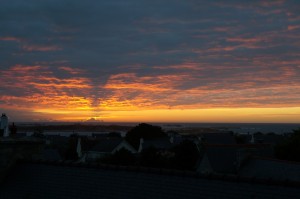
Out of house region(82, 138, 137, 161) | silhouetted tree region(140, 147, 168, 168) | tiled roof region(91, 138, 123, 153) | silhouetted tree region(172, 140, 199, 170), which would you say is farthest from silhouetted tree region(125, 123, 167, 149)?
silhouetted tree region(140, 147, 168, 168)

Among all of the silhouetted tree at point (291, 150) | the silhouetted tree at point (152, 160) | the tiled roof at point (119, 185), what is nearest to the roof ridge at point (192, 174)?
the tiled roof at point (119, 185)

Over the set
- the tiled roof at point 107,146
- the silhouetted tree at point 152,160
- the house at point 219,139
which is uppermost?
the house at point 219,139

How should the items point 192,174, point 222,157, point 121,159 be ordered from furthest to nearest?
A: point 121,159
point 222,157
point 192,174

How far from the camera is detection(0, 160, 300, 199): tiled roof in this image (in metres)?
9.44

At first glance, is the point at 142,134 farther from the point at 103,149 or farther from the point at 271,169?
the point at 271,169

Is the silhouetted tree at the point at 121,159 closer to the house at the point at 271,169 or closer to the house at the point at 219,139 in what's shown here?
the house at the point at 271,169

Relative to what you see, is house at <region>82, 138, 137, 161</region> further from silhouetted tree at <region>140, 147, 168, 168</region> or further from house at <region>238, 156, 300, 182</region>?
house at <region>238, 156, 300, 182</region>

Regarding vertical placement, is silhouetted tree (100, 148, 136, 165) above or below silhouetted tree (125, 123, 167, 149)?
below

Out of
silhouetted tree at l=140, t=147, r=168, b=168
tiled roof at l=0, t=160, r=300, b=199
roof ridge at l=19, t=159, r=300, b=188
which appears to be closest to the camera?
roof ridge at l=19, t=159, r=300, b=188

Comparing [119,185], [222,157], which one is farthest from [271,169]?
[119,185]

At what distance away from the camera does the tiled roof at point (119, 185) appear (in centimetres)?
944

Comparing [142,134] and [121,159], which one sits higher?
[142,134]

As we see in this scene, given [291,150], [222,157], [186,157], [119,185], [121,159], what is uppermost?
[291,150]

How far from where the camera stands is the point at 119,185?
432 inches
